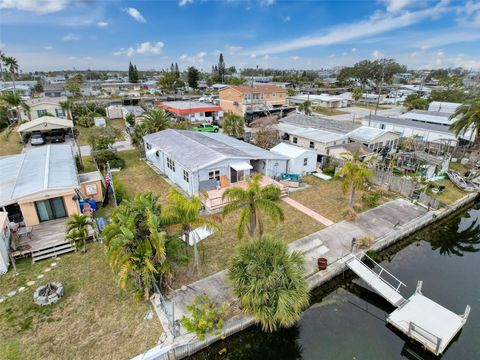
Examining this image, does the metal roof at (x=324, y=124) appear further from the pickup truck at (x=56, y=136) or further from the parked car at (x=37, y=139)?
the parked car at (x=37, y=139)

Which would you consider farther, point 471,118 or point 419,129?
point 419,129

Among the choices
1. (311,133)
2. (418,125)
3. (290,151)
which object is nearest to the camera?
(290,151)

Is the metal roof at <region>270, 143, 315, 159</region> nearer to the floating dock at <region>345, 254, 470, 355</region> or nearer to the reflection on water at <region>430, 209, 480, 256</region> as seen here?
the reflection on water at <region>430, 209, 480, 256</region>

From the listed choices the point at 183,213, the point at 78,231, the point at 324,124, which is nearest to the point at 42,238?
the point at 78,231

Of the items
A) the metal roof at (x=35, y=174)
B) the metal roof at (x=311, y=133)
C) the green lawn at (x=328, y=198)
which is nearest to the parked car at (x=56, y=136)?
the metal roof at (x=35, y=174)

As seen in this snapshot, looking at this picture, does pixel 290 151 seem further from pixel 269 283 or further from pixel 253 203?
pixel 269 283

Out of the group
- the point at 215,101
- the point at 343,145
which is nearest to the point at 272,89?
the point at 215,101

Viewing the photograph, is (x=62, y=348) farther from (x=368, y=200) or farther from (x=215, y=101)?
(x=215, y=101)

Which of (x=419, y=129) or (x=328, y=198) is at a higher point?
(x=419, y=129)
